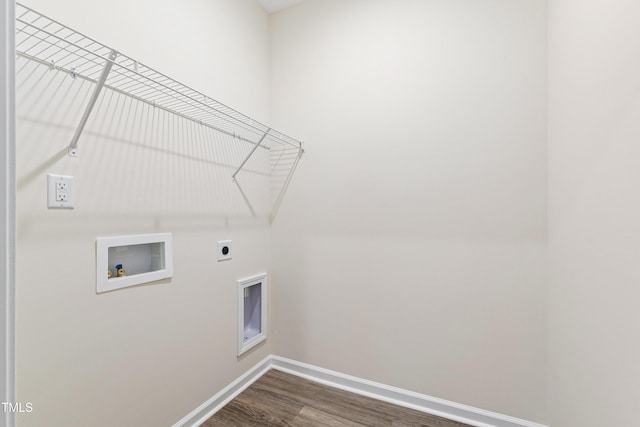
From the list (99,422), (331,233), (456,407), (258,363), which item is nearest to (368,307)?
(331,233)

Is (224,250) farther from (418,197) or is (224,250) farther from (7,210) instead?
(7,210)

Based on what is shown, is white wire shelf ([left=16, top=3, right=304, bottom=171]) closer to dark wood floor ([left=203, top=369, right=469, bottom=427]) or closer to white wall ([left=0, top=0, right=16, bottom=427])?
white wall ([left=0, top=0, right=16, bottom=427])

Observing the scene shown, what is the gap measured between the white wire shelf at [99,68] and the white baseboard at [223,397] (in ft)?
4.27

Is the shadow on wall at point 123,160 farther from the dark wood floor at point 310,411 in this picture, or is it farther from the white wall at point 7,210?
the dark wood floor at point 310,411

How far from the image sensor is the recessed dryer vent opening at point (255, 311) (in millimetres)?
1915

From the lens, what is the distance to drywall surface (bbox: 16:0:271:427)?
0.94 metres

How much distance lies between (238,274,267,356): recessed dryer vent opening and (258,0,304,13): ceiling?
191cm

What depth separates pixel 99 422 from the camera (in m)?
1.10

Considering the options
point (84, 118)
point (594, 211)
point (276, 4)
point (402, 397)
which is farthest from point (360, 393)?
point (276, 4)

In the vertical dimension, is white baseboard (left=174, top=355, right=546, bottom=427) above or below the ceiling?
below

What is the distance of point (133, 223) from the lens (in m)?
1.22

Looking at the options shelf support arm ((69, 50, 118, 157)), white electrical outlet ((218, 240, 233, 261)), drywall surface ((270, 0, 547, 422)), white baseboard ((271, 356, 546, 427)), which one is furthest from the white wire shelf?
white baseboard ((271, 356, 546, 427))

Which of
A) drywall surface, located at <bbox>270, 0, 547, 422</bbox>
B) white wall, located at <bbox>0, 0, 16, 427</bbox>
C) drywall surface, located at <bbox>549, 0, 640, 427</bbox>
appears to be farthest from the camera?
drywall surface, located at <bbox>270, 0, 547, 422</bbox>

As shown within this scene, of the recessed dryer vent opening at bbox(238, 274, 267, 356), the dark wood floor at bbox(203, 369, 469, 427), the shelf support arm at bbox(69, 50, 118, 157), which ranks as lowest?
the dark wood floor at bbox(203, 369, 469, 427)
